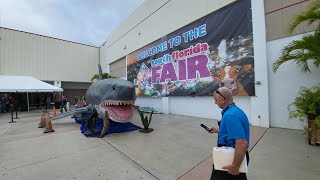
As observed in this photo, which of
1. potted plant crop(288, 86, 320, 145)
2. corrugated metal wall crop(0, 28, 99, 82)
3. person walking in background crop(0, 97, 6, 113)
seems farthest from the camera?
corrugated metal wall crop(0, 28, 99, 82)

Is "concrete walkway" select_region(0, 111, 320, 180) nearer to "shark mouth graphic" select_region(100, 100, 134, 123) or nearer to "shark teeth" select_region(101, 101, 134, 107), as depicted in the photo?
"shark mouth graphic" select_region(100, 100, 134, 123)

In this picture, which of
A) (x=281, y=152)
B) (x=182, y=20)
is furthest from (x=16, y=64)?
(x=281, y=152)

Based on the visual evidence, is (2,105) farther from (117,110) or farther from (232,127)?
(232,127)

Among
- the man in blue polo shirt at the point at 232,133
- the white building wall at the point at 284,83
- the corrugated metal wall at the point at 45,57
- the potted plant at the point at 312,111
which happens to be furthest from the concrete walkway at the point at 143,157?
the corrugated metal wall at the point at 45,57

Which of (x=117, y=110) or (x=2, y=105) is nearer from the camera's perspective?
(x=117, y=110)

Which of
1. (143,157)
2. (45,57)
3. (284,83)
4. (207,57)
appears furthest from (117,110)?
(45,57)

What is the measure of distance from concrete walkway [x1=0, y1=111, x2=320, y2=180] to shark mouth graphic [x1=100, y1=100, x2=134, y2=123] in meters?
0.68

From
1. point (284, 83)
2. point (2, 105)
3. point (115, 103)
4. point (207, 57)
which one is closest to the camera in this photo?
point (115, 103)

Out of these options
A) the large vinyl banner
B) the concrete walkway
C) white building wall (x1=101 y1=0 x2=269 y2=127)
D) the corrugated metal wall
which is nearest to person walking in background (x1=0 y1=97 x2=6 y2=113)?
the corrugated metal wall

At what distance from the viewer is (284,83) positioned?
643 centimetres

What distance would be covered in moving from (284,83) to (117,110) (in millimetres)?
6038

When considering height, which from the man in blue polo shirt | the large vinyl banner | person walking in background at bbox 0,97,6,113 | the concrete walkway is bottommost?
the concrete walkway

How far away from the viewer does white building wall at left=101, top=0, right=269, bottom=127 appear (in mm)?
6953

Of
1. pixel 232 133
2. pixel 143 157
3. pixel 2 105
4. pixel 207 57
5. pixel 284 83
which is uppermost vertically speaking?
pixel 207 57
